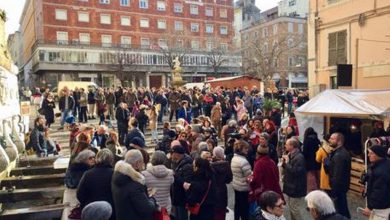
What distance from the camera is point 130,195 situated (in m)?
4.54

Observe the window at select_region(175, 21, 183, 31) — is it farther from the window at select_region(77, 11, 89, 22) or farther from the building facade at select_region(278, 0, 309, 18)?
the building facade at select_region(278, 0, 309, 18)

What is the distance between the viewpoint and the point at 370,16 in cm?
1430

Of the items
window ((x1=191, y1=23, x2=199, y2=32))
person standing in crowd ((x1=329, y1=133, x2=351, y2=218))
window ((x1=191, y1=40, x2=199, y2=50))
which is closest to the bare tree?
window ((x1=191, y1=40, x2=199, y2=50))

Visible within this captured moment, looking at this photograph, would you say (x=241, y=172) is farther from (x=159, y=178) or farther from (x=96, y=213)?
(x=96, y=213)

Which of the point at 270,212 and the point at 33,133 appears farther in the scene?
the point at 33,133

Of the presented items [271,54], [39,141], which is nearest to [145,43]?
[271,54]

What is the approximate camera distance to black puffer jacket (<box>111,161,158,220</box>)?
4.53m

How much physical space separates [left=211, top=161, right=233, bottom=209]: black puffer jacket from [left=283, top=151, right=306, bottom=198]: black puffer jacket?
999 millimetres

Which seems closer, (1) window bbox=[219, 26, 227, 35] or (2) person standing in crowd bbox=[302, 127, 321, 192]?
(2) person standing in crowd bbox=[302, 127, 321, 192]

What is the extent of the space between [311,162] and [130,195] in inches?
173

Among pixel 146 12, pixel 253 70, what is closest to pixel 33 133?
pixel 253 70

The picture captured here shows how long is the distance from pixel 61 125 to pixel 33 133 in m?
5.37

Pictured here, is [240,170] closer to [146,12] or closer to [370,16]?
[370,16]

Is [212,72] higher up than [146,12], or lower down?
lower down
